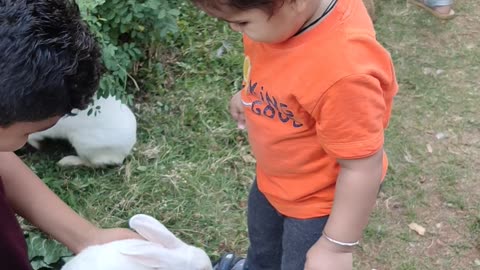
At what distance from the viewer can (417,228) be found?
8.16ft

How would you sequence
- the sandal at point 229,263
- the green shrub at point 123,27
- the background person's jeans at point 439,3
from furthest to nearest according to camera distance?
the background person's jeans at point 439,3 → the green shrub at point 123,27 → the sandal at point 229,263

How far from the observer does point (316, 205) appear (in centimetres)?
163

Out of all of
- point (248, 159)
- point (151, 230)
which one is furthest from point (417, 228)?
point (151, 230)

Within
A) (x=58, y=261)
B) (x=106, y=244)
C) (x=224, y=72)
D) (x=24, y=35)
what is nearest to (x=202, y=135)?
(x=224, y=72)

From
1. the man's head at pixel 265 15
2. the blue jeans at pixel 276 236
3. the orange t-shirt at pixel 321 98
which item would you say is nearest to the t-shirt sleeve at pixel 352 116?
the orange t-shirt at pixel 321 98

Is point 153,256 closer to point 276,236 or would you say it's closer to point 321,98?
point 276,236

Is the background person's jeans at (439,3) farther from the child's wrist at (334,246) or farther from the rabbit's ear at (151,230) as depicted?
the child's wrist at (334,246)

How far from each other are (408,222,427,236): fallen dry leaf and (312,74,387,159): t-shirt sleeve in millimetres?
1180

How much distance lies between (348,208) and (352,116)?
0.21 m

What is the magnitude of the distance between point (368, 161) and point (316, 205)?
271 mm

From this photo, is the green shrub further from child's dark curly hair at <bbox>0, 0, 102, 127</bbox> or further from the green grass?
child's dark curly hair at <bbox>0, 0, 102, 127</bbox>

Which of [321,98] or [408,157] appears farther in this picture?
[408,157]

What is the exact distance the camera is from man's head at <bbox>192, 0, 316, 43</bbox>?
4.05ft

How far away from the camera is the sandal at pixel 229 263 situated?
7.49 feet
